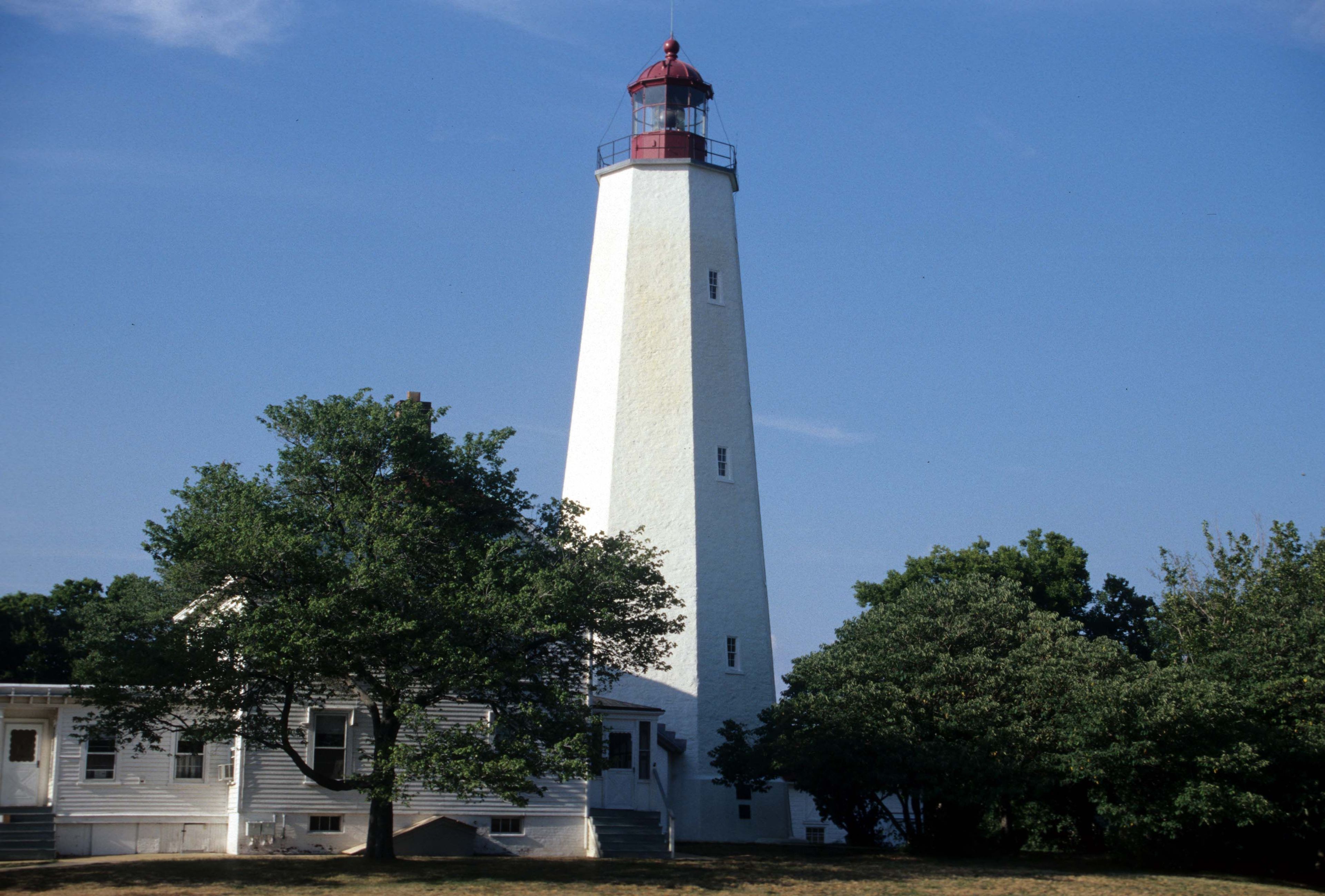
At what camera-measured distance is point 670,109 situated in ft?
121

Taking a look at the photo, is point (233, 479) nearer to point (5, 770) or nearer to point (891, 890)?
point (5, 770)

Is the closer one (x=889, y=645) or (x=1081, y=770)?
(x=1081, y=770)

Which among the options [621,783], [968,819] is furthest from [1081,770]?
[621,783]

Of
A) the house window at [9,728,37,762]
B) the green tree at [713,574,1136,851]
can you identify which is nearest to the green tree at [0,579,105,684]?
the house window at [9,728,37,762]

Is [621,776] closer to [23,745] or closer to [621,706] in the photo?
[621,706]

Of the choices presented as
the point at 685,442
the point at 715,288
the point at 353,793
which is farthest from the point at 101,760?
the point at 715,288

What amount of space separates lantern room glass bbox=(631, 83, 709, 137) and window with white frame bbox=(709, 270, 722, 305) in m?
4.45

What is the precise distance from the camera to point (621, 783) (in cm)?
2781

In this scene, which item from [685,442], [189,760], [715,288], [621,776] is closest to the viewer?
[189,760]

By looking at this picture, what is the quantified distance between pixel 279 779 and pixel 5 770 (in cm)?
544

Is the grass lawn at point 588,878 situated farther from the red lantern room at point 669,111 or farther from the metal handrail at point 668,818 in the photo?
the red lantern room at point 669,111

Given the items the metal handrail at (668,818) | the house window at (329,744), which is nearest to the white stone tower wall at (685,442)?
the metal handrail at (668,818)

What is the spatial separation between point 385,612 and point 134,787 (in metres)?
9.23

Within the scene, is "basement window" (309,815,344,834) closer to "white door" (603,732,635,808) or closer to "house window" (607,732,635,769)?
"white door" (603,732,635,808)
